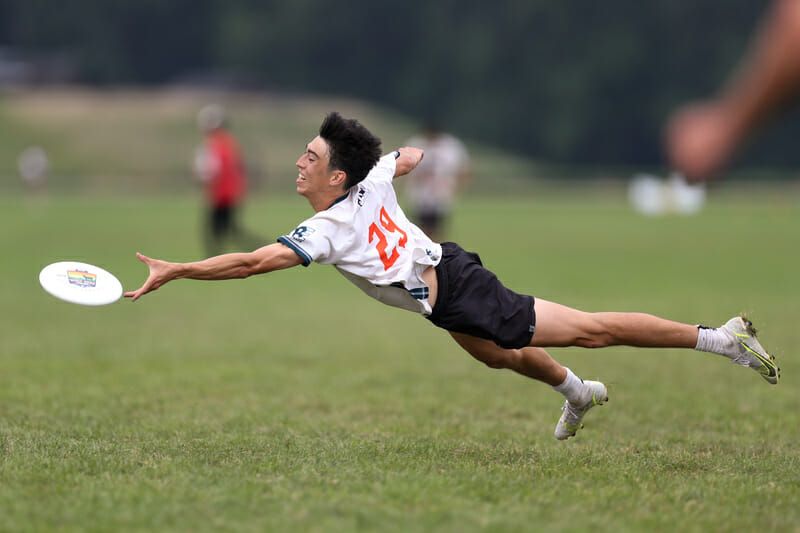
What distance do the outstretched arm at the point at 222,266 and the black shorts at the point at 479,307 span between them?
0.82 metres

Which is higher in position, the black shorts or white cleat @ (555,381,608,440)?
the black shorts

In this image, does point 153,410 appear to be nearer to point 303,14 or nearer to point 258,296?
point 258,296

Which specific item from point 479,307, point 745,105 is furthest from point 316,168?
point 745,105

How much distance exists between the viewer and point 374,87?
236 feet

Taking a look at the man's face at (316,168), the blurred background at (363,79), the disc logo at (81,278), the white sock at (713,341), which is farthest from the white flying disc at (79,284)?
the blurred background at (363,79)

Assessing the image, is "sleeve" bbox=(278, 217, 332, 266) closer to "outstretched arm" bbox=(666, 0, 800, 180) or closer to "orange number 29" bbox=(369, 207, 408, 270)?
"orange number 29" bbox=(369, 207, 408, 270)

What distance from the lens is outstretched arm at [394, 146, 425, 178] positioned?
19.0ft

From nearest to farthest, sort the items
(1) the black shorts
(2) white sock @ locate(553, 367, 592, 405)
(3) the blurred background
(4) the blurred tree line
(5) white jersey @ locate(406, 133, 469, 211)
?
1. (1) the black shorts
2. (2) white sock @ locate(553, 367, 592, 405)
3. (5) white jersey @ locate(406, 133, 469, 211)
4. (3) the blurred background
5. (4) the blurred tree line

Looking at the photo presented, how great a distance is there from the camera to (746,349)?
5219 millimetres

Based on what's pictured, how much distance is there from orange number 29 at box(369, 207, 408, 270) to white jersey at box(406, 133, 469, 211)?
11.9 metres

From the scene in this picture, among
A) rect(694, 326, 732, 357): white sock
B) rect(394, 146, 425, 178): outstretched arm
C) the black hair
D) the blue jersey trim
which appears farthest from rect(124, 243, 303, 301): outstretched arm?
rect(694, 326, 732, 357): white sock

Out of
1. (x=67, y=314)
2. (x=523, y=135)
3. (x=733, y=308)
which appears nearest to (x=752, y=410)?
(x=733, y=308)

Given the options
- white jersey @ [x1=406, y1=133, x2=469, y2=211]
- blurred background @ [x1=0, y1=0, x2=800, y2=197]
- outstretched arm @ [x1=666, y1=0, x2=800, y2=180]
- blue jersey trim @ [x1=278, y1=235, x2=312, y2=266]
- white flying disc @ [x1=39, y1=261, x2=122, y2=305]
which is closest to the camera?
outstretched arm @ [x1=666, y1=0, x2=800, y2=180]

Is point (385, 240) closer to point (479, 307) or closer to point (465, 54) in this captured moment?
point (479, 307)
